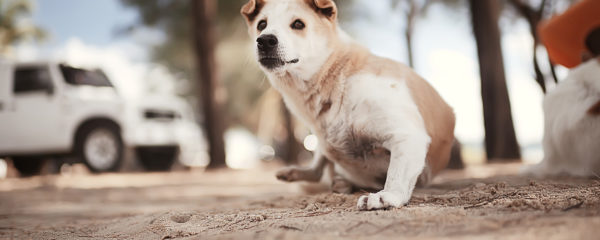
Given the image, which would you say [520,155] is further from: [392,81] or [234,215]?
[234,215]

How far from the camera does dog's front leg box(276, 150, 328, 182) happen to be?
315 cm

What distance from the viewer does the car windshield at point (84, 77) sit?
29.1 feet

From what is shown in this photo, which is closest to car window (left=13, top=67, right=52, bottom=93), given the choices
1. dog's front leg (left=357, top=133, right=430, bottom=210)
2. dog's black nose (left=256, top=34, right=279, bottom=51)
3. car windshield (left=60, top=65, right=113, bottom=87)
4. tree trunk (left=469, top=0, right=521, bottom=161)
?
car windshield (left=60, top=65, right=113, bottom=87)

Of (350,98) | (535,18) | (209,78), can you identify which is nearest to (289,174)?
(350,98)

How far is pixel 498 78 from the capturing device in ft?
25.9

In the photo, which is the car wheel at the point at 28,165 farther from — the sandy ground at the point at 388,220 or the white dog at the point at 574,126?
the white dog at the point at 574,126

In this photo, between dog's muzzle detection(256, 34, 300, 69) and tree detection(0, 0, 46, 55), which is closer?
dog's muzzle detection(256, 34, 300, 69)

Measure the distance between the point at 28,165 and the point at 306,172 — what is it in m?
8.08

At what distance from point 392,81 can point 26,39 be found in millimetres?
20040

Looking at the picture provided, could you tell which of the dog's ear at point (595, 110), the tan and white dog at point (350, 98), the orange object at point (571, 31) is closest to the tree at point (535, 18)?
the orange object at point (571, 31)

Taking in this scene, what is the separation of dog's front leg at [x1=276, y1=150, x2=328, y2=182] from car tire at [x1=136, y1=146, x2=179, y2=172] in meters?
7.87

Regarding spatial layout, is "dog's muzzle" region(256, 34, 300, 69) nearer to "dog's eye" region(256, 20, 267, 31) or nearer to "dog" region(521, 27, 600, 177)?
"dog's eye" region(256, 20, 267, 31)

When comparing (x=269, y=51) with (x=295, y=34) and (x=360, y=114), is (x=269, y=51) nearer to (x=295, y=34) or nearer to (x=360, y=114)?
(x=295, y=34)

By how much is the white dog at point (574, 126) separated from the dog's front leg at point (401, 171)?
1279mm
